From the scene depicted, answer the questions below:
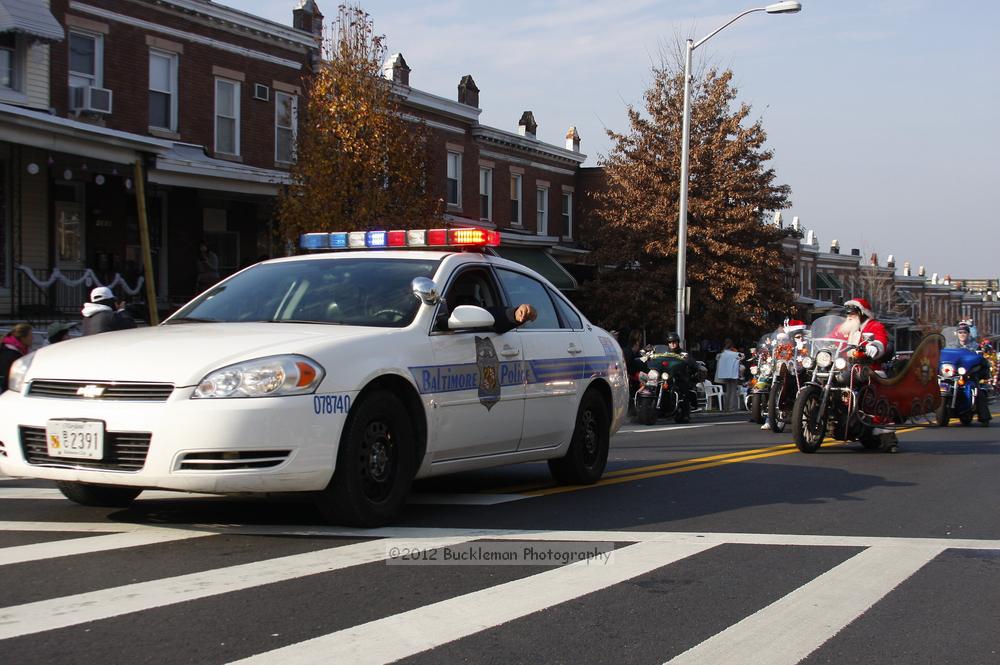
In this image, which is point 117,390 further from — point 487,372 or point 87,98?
point 87,98

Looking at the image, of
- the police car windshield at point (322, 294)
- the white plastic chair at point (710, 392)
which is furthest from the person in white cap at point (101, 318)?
the white plastic chair at point (710, 392)

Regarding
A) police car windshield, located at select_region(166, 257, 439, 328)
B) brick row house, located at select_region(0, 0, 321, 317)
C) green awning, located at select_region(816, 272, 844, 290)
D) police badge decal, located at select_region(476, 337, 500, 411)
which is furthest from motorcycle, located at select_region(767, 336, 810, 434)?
green awning, located at select_region(816, 272, 844, 290)

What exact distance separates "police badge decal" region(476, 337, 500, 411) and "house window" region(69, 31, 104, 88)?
17.7m

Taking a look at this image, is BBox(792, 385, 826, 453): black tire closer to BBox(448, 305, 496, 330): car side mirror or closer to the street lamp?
BBox(448, 305, 496, 330): car side mirror

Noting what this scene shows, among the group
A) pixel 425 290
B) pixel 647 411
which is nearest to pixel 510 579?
pixel 425 290

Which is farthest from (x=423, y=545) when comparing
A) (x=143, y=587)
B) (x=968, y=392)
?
(x=968, y=392)

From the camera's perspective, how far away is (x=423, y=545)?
6168 mm

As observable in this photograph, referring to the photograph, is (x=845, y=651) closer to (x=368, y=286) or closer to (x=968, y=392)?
(x=368, y=286)

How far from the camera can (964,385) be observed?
19984 mm

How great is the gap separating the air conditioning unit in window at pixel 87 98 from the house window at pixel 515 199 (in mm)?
18000

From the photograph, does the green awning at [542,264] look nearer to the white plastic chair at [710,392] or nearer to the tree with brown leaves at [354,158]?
the white plastic chair at [710,392]

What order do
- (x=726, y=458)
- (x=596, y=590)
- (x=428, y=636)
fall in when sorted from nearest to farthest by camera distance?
(x=428, y=636), (x=596, y=590), (x=726, y=458)

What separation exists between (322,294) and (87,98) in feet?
55.9

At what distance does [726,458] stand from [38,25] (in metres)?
15.4
